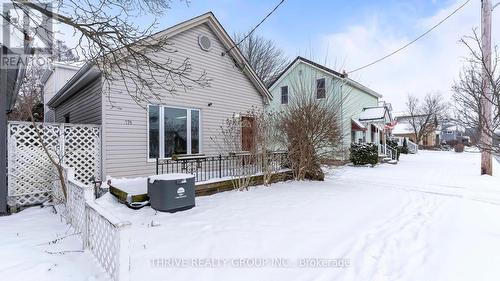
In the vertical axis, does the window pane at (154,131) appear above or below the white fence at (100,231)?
above

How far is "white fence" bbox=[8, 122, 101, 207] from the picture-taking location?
5.87m

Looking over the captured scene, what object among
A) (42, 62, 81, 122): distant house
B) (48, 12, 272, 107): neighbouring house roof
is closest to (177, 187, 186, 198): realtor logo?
(48, 12, 272, 107): neighbouring house roof

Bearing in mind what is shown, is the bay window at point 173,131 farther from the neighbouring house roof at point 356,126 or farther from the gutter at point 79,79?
the neighbouring house roof at point 356,126

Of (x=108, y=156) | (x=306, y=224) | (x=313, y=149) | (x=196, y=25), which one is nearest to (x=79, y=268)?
(x=306, y=224)

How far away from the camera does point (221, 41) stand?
10.3 meters

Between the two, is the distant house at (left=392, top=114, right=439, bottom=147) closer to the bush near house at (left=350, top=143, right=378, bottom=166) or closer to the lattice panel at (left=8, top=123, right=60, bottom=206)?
the bush near house at (left=350, top=143, right=378, bottom=166)

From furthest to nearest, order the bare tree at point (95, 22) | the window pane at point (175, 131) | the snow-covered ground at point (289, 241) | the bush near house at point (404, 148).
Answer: the bush near house at point (404, 148), the window pane at point (175, 131), the bare tree at point (95, 22), the snow-covered ground at point (289, 241)

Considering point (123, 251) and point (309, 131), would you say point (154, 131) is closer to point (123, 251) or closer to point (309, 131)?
point (309, 131)

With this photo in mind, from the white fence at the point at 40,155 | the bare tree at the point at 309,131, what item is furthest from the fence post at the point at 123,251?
the bare tree at the point at 309,131

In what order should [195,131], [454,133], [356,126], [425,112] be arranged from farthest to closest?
[425,112] → [454,133] → [356,126] → [195,131]

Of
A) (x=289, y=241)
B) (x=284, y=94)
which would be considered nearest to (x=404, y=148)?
→ (x=284, y=94)

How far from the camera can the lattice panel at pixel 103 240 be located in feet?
8.46

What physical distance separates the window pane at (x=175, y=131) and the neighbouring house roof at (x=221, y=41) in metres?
2.26

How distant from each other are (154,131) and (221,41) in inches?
170
